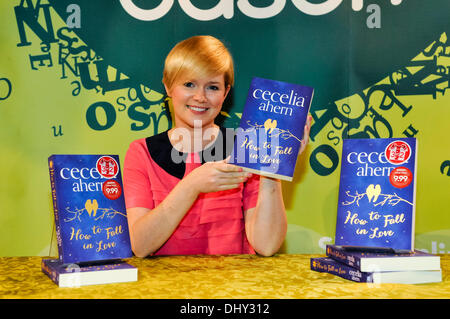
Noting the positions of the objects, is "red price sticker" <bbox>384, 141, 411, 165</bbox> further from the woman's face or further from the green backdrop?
the green backdrop

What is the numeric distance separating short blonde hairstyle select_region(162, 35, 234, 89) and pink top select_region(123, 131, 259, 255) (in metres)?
0.37

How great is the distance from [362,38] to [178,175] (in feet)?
4.64

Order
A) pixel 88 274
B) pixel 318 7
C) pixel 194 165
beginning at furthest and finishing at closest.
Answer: pixel 318 7 < pixel 194 165 < pixel 88 274

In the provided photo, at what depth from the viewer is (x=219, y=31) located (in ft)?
8.59

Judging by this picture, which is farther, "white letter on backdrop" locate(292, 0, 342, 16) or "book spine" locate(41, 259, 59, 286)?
"white letter on backdrop" locate(292, 0, 342, 16)

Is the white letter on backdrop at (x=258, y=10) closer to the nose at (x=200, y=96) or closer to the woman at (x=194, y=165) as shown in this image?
the woman at (x=194, y=165)

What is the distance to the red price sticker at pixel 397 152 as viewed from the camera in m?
1.33

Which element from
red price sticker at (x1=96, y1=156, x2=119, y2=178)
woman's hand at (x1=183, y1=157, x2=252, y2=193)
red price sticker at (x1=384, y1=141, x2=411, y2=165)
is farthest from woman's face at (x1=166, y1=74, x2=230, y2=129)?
red price sticker at (x1=384, y1=141, x2=411, y2=165)

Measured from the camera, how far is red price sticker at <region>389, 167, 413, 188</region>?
51.8 inches

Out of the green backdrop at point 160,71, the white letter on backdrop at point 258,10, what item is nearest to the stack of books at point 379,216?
the green backdrop at point 160,71

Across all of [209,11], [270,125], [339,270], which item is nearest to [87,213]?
[270,125]

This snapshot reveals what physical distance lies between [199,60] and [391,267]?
117 centimetres

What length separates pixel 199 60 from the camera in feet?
6.39

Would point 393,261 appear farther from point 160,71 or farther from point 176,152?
point 160,71
